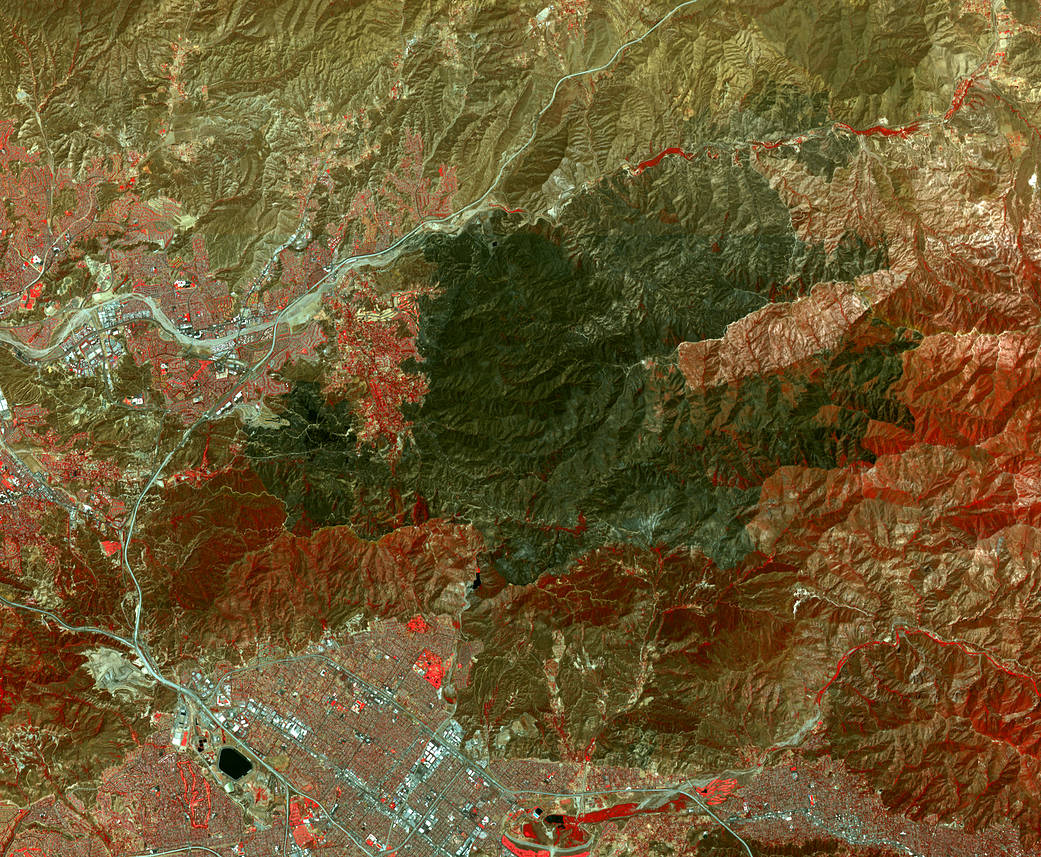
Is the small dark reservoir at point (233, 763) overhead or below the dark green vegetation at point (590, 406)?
below

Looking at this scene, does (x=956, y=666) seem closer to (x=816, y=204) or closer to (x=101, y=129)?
(x=816, y=204)

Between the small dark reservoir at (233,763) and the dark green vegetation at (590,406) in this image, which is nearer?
the dark green vegetation at (590,406)

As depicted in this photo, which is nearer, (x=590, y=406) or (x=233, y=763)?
(x=590, y=406)

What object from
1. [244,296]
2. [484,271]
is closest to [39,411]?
[244,296]

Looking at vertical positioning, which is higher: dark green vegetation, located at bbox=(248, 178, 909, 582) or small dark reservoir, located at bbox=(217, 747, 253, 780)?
dark green vegetation, located at bbox=(248, 178, 909, 582)

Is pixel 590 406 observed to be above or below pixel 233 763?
above

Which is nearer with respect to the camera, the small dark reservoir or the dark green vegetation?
the dark green vegetation
